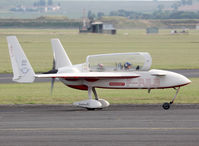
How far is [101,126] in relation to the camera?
16281 millimetres

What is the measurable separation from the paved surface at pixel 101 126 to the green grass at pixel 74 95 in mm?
2650

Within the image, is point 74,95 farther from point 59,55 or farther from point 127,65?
point 127,65

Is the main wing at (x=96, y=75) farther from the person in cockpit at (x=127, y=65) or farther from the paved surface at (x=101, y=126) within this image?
the paved surface at (x=101, y=126)

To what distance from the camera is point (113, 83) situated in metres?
20.9

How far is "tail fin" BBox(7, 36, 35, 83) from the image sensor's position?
20.2 meters

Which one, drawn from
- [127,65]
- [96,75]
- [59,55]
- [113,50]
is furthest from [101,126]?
[113,50]

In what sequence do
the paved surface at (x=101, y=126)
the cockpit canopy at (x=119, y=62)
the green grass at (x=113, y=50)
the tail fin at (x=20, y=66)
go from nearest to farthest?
the paved surface at (x=101, y=126) < the tail fin at (x=20, y=66) < the cockpit canopy at (x=119, y=62) < the green grass at (x=113, y=50)

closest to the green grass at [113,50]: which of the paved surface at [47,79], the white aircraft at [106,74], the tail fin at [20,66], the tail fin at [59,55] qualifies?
the paved surface at [47,79]

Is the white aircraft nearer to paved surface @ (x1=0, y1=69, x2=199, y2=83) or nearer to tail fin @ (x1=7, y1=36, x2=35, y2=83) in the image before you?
tail fin @ (x1=7, y1=36, x2=35, y2=83)

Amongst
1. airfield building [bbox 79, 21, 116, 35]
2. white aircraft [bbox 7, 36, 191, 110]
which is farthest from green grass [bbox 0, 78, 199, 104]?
airfield building [bbox 79, 21, 116, 35]

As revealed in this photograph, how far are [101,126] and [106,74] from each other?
4.72m

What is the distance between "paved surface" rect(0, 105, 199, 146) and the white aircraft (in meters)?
0.94

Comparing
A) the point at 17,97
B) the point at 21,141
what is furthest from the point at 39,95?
the point at 21,141

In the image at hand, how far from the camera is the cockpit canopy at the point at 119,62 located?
20891mm
